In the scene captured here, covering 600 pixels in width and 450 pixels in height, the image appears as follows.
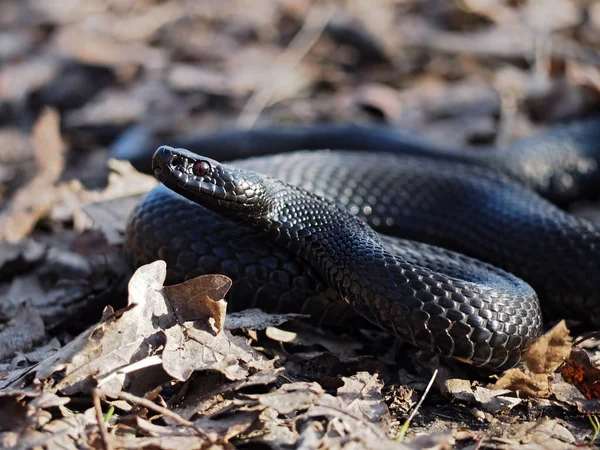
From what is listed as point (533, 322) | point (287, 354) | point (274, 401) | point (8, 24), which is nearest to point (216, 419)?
point (274, 401)

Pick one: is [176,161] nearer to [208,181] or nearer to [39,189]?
[208,181]

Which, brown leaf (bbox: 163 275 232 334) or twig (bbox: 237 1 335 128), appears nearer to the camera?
brown leaf (bbox: 163 275 232 334)

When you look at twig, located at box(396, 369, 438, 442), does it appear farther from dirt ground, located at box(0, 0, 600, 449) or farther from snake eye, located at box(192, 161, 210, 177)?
snake eye, located at box(192, 161, 210, 177)

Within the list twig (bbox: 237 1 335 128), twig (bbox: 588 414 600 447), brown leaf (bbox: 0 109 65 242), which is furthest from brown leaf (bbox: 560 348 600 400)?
twig (bbox: 237 1 335 128)

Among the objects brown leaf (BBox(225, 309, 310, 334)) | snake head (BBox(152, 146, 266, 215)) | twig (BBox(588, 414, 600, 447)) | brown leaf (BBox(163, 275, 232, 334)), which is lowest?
brown leaf (BBox(225, 309, 310, 334))

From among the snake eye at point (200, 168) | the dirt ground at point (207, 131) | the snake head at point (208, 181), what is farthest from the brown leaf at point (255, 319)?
the snake eye at point (200, 168)

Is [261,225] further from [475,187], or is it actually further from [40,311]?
[475,187]

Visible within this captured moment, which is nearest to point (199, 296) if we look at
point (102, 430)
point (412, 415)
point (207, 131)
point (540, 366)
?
point (102, 430)

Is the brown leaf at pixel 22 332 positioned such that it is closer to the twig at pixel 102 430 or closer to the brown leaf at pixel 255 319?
the brown leaf at pixel 255 319
